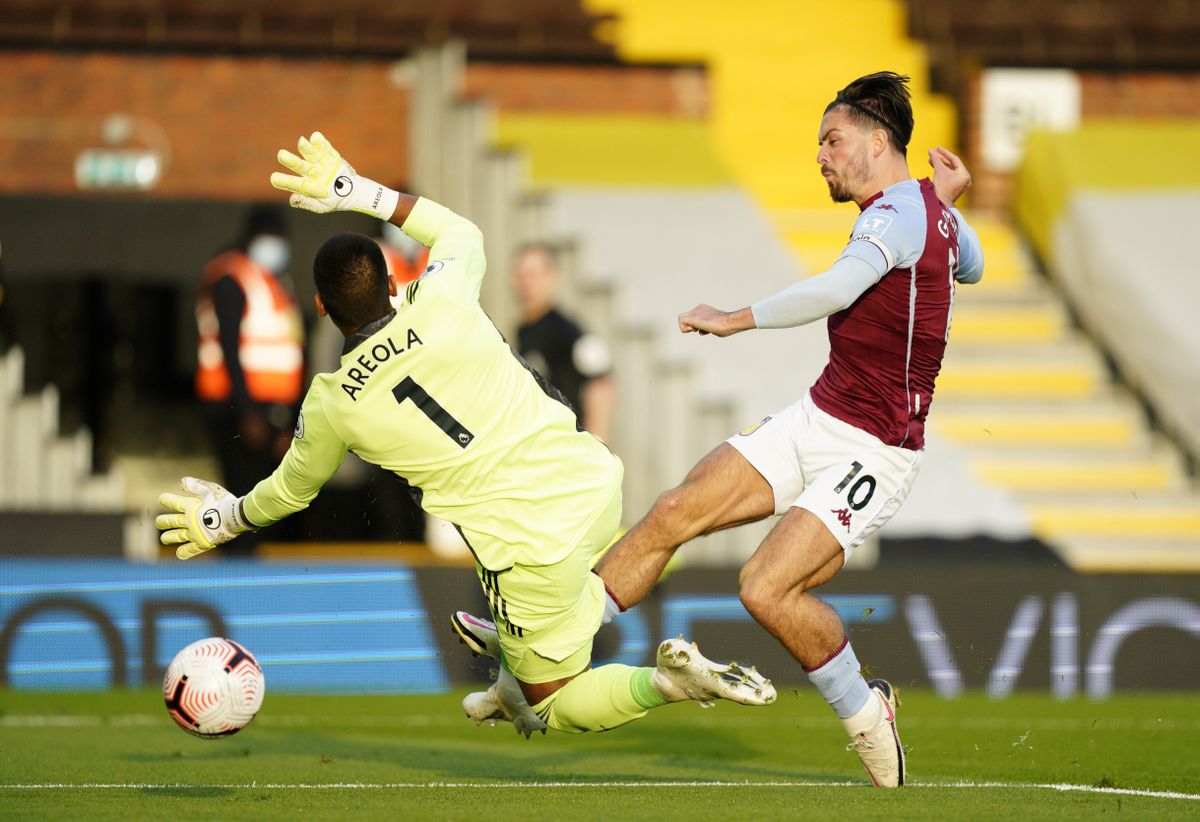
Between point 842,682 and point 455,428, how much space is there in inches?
64.6

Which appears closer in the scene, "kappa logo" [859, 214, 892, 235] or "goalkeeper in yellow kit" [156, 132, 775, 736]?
→ "goalkeeper in yellow kit" [156, 132, 775, 736]

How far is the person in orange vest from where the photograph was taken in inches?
494

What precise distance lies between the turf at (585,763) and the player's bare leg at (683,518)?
76cm

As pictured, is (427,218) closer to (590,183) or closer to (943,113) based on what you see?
(590,183)

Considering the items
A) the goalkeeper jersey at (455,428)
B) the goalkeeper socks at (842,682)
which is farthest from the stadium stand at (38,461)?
the goalkeeper socks at (842,682)

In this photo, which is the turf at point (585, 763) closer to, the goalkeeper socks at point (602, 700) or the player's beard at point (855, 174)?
the goalkeeper socks at point (602, 700)

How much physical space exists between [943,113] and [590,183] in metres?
3.74

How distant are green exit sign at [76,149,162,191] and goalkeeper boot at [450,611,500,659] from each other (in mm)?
9308

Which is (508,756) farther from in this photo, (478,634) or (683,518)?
(683,518)

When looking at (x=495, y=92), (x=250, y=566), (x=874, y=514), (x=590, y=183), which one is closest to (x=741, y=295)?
(x=590, y=183)

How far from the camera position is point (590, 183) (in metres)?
15.6

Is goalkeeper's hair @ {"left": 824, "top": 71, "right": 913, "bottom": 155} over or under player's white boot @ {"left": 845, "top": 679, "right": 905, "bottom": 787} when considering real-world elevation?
over

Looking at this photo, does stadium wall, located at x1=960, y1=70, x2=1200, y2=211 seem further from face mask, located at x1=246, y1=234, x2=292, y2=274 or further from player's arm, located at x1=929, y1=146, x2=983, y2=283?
player's arm, located at x1=929, y1=146, x2=983, y2=283

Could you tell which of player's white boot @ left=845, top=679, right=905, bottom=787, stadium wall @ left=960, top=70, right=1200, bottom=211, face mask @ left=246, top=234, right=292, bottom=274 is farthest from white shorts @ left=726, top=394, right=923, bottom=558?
stadium wall @ left=960, top=70, right=1200, bottom=211
